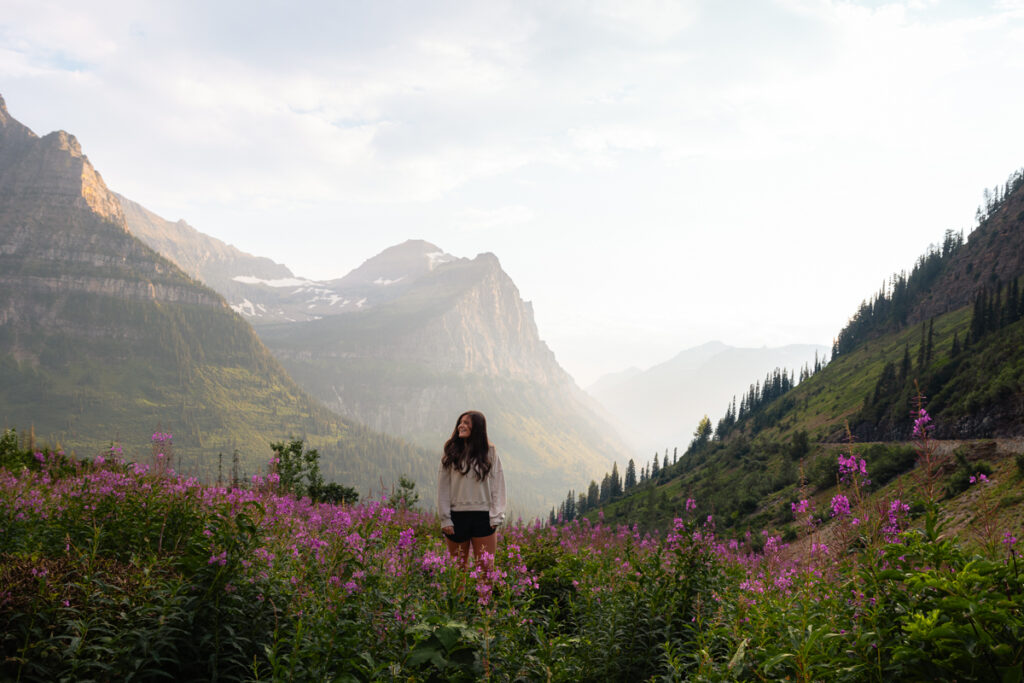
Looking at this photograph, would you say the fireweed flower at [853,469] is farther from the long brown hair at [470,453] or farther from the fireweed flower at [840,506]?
the long brown hair at [470,453]

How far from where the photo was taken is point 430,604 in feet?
16.9

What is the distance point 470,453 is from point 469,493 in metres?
0.58

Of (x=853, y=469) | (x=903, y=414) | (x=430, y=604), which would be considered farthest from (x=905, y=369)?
(x=430, y=604)

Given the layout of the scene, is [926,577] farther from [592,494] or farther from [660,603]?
[592,494]

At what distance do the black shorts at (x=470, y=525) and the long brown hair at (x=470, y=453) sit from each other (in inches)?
21.2

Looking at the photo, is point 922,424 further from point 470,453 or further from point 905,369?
point 905,369

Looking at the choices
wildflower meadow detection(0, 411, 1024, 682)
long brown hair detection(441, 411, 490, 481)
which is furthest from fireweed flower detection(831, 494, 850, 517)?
long brown hair detection(441, 411, 490, 481)

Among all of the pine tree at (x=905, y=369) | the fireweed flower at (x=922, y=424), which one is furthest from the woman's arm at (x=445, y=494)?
the pine tree at (x=905, y=369)

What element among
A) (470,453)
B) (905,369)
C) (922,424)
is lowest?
(470,453)

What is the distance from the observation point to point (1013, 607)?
3.14 meters

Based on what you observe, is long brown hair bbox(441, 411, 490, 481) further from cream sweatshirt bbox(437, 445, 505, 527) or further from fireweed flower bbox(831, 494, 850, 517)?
fireweed flower bbox(831, 494, 850, 517)

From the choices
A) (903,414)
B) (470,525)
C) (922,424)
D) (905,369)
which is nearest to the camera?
(922,424)

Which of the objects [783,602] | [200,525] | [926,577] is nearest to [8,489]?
[200,525]

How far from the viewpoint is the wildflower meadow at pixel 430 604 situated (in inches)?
139
